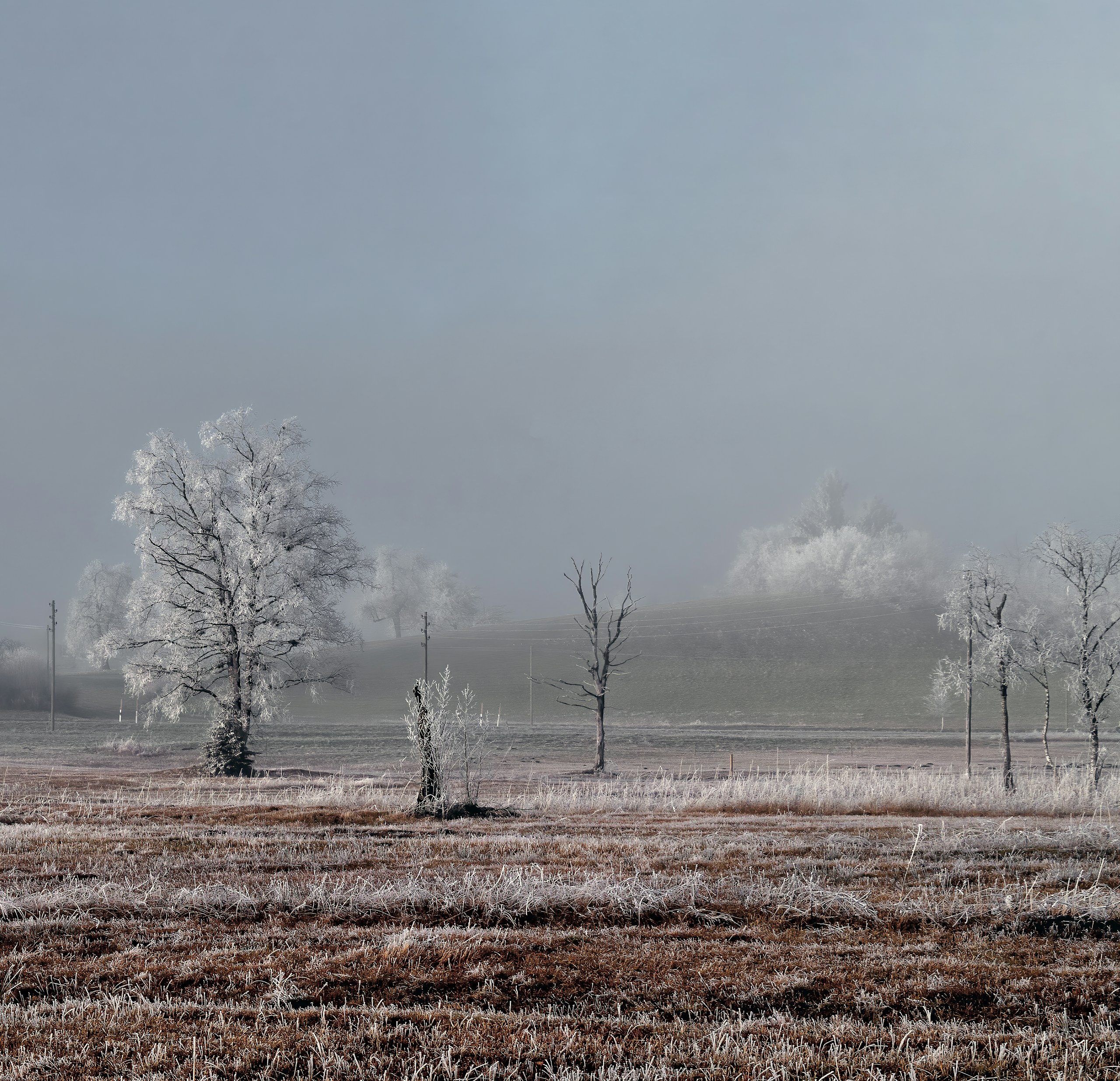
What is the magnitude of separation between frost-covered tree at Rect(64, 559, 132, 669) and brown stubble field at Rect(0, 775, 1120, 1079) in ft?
364

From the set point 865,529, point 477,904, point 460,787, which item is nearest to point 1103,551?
point 460,787

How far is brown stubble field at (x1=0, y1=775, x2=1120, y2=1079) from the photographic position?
539 centimetres

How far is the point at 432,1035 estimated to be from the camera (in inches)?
223

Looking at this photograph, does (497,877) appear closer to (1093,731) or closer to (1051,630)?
(1093,731)

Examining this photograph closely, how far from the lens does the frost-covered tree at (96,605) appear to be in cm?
11681

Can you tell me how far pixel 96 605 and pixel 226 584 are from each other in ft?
309

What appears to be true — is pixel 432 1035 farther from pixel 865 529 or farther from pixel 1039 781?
pixel 865 529

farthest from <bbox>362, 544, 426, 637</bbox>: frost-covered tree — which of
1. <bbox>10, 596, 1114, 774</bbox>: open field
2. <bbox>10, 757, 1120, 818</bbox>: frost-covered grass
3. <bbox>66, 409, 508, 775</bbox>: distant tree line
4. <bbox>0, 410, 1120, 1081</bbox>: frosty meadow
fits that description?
<bbox>10, 757, 1120, 818</bbox>: frost-covered grass

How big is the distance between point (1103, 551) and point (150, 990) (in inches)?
1231

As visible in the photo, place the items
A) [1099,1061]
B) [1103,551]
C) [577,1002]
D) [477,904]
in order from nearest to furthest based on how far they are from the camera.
A: [1099,1061], [577,1002], [477,904], [1103,551]

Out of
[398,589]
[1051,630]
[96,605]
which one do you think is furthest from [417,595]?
[1051,630]

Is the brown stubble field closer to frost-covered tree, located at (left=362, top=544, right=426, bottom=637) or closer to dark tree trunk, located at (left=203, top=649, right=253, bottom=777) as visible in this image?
dark tree trunk, located at (left=203, top=649, right=253, bottom=777)

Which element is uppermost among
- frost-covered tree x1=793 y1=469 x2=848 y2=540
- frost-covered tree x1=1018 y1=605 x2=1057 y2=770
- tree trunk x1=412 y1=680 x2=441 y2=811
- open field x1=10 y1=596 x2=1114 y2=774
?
frost-covered tree x1=793 y1=469 x2=848 y2=540

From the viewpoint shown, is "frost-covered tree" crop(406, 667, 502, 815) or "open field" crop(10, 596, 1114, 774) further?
"open field" crop(10, 596, 1114, 774)
